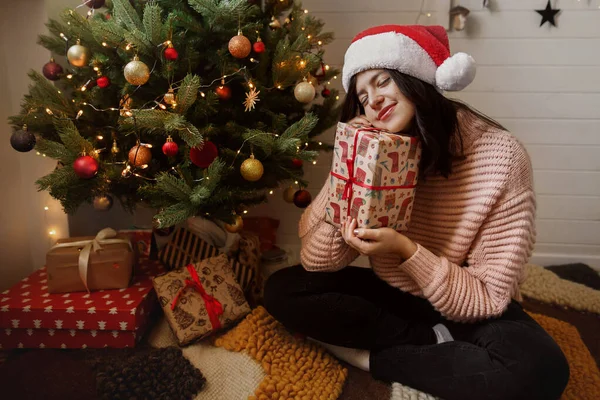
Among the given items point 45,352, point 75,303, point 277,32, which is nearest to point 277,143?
point 277,32

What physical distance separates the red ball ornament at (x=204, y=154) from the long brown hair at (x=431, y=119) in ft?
1.17

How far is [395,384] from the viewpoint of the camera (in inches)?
41.9

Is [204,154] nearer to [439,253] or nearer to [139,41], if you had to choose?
[139,41]

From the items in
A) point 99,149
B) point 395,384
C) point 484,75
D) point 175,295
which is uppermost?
point 484,75

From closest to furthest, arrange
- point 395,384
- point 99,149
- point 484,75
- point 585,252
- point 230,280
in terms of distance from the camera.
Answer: point 395,384
point 99,149
point 230,280
point 484,75
point 585,252

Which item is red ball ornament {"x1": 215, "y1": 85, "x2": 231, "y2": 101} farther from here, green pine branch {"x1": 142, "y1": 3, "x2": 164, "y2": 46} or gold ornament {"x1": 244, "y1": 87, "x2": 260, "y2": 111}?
green pine branch {"x1": 142, "y1": 3, "x2": 164, "y2": 46}

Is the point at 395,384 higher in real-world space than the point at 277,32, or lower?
lower

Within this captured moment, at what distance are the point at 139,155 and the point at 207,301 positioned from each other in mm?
466

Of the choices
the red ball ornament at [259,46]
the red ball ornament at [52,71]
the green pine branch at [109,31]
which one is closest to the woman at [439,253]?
the red ball ornament at [259,46]

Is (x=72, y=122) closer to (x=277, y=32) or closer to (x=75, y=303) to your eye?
(x=75, y=303)

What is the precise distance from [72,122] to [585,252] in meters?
2.00

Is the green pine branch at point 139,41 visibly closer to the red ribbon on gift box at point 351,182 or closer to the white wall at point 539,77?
the red ribbon on gift box at point 351,182

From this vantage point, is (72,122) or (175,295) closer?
(72,122)

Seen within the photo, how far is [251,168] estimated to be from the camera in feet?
3.69
